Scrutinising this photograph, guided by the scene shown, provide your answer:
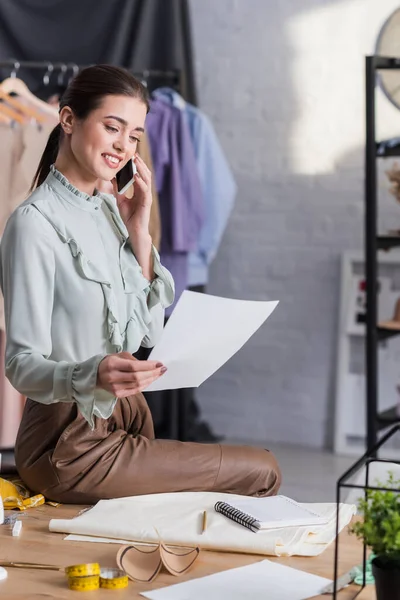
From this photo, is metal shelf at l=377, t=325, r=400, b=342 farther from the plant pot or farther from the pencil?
the plant pot

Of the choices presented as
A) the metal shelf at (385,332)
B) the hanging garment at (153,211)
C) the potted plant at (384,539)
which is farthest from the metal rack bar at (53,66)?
the potted plant at (384,539)

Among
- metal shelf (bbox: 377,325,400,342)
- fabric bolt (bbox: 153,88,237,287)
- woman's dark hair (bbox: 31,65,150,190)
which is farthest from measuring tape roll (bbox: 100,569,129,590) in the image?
fabric bolt (bbox: 153,88,237,287)

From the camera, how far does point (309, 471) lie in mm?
4320

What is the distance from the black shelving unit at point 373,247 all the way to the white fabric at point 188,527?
1.96m

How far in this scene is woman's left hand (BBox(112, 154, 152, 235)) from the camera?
2.21 meters

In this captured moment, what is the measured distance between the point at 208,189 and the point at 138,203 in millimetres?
2305

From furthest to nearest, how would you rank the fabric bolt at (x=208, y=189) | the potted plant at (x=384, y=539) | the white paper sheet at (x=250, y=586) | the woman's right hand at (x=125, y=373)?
the fabric bolt at (x=208, y=189) → the woman's right hand at (x=125, y=373) → the white paper sheet at (x=250, y=586) → the potted plant at (x=384, y=539)

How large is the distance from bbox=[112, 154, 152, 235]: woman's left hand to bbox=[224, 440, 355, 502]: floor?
185 centimetres

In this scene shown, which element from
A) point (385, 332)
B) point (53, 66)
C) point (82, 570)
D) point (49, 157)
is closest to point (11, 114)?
point (53, 66)

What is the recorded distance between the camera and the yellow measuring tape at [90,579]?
1592 millimetres

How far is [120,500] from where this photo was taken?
2.03m

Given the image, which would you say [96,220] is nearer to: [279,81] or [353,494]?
[353,494]

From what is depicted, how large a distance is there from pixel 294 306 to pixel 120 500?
9.58ft

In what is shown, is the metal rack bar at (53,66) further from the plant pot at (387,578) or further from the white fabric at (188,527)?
the plant pot at (387,578)
